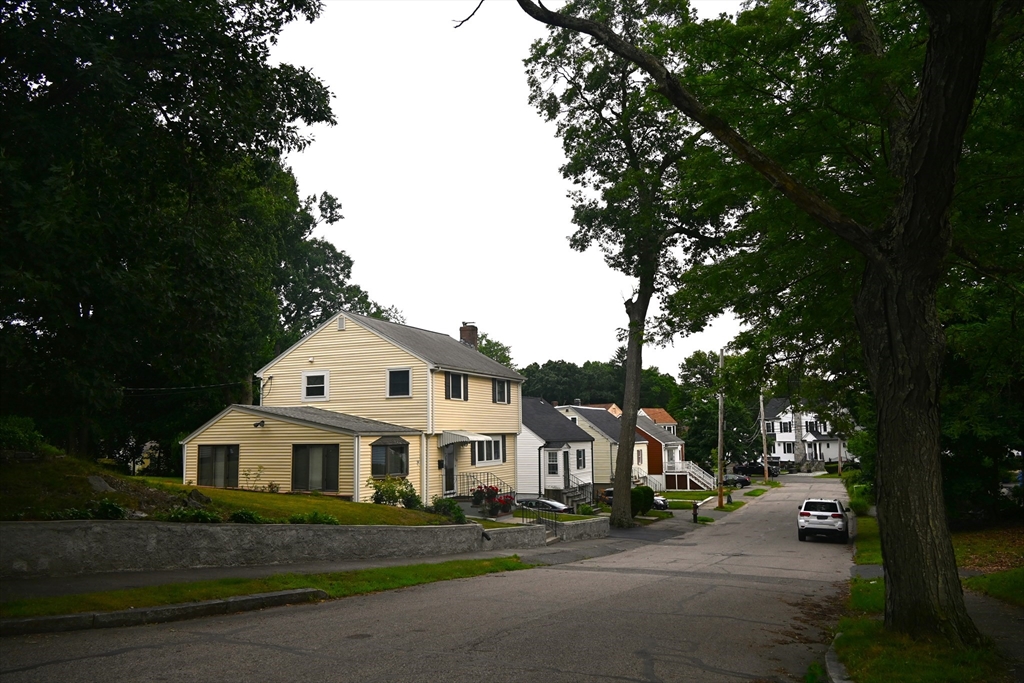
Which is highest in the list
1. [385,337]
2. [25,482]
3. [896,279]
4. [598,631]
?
[385,337]

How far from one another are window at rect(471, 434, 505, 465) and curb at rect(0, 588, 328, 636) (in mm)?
24594

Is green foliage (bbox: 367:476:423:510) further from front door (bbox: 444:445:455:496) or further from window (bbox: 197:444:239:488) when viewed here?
front door (bbox: 444:445:455:496)

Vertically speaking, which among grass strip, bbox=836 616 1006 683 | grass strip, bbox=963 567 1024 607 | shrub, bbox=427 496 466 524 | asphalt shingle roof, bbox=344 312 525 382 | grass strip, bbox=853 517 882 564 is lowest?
grass strip, bbox=853 517 882 564

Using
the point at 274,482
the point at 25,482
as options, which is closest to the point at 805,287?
the point at 25,482

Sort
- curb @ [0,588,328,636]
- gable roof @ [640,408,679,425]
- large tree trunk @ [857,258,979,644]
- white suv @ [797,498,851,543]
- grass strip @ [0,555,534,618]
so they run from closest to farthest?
large tree trunk @ [857,258,979,644], curb @ [0,588,328,636], grass strip @ [0,555,534,618], white suv @ [797,498,851,543], gable roof @ [640,408,679,425]

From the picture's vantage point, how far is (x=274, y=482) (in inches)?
1144

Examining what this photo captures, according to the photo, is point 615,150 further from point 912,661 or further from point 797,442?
point 797,442

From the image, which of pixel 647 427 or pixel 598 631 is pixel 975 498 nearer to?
pixel 598 631

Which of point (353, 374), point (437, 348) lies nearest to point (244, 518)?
point (353, 374)

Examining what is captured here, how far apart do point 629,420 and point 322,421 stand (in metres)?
13.6

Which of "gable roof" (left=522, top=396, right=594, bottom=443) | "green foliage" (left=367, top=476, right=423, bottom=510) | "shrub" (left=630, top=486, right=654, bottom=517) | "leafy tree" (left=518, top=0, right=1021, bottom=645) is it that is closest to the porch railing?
"shrub" (left=630, top=486, right=654, bottom=517)

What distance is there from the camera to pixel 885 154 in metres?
10.6

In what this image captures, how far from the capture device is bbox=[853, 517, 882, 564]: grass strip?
76.2 ft

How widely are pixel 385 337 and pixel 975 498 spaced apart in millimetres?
23375
